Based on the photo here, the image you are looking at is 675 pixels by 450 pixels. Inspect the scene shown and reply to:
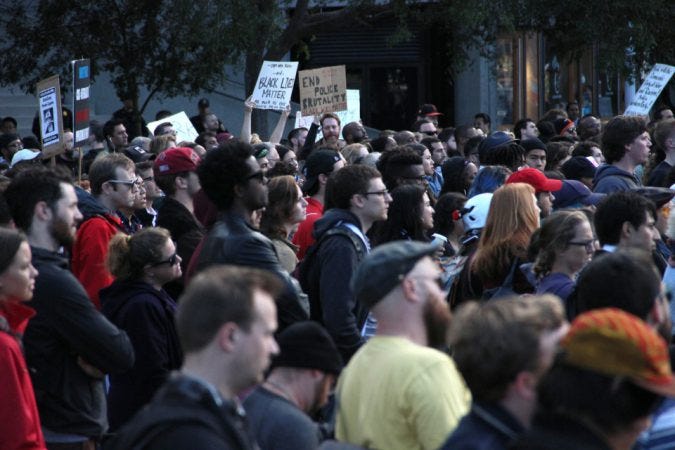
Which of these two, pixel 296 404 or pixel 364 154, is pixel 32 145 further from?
Answer: pixel 296 404

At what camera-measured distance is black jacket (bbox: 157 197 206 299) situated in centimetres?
695

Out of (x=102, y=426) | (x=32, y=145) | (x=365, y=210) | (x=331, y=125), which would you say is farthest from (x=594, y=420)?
(x=32, y=145)

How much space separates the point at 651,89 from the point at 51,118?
26.7 feet

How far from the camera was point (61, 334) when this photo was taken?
17.4 ft

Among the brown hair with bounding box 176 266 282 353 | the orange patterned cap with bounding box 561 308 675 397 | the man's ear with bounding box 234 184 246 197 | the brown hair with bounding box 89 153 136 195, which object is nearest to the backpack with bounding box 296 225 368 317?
the man's ear with bounding box 234 184 246 197

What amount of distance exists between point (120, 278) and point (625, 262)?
287cm

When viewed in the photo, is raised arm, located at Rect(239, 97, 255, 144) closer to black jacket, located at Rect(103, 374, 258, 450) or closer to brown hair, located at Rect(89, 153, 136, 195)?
brown hair, located at Rect(89, 153, 136, 195)

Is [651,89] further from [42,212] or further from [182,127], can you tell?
[42,212]

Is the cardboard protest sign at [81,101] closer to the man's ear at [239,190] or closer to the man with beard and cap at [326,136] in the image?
the man with beard and cap at [326,136]

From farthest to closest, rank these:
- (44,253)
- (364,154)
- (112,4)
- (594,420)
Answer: (112,4)
(364,154)
(44,253)
(594,420)

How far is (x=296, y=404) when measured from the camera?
14.0 feet

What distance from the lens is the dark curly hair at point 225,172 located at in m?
5.64

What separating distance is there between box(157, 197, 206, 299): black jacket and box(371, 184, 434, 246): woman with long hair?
109 centimetres

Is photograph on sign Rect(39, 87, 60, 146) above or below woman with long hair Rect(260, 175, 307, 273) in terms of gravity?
above
